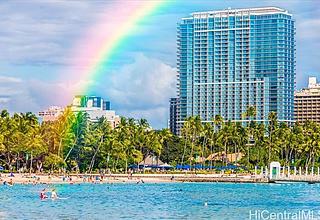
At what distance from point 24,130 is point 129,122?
106 ft

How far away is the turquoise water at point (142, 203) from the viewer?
84625mm

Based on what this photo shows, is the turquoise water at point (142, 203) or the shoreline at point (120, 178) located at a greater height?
the shoreline at point (120, 178)

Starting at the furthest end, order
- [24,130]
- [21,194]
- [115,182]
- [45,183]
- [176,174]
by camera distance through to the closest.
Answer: [176,174], [24,130], [115,182], [45,183], [21,194]

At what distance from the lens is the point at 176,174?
183 m

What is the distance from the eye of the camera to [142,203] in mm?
102688

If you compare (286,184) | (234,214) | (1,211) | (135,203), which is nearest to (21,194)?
(135,203)

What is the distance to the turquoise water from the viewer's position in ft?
278

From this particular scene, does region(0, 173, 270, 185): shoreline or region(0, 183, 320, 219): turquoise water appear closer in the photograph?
region(0, 183, 320, 219): turquoise water

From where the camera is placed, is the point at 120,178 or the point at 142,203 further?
the point at 120,178

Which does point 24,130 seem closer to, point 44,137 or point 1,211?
point 44,137

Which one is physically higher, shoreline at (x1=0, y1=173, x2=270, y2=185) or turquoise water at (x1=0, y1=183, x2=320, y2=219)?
shoreline at (x1=0, y1=173, x2=270, y2=185)

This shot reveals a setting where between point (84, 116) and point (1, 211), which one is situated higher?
point (84, 116)

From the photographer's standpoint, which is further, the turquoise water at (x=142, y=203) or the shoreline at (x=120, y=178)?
the shoreline at (x=120, y=178)

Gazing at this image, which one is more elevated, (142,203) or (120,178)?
(120,178)
